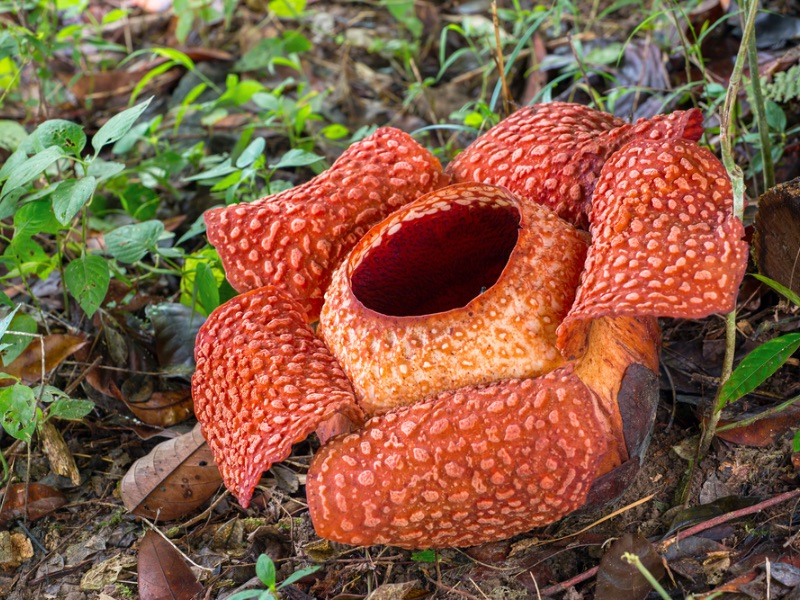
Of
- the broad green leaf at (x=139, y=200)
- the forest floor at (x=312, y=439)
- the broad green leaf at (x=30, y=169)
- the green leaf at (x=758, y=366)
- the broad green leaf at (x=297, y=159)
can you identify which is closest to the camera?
the green leaf at (x=758, y=366)

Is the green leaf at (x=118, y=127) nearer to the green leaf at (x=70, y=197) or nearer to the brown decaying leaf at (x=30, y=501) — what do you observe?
the green leaf at (x=70, y=197)

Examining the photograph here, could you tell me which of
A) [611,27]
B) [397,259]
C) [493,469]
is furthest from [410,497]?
[611,27]

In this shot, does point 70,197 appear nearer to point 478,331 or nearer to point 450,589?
point 478,331

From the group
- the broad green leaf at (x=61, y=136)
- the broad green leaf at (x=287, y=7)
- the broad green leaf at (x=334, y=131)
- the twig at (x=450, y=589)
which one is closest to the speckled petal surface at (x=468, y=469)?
the twig at (x=450, y=589)

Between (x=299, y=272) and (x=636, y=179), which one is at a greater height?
(x=636, y=179)

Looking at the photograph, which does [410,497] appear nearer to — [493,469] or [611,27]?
[493,469]

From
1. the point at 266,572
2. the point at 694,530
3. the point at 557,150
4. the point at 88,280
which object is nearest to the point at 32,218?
the point at 88,280
